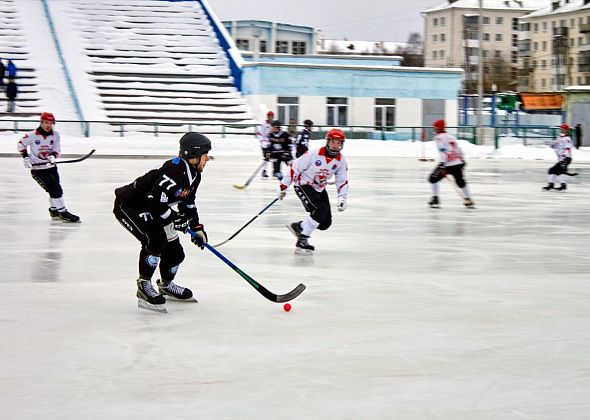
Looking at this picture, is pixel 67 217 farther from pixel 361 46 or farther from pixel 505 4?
pixel 361 46

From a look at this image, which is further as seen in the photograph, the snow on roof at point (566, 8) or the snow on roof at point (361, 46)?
the snow on roof at point (361, 46)

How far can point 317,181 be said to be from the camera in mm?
9211

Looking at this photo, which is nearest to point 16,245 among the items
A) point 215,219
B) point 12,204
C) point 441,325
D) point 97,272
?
point 97,272

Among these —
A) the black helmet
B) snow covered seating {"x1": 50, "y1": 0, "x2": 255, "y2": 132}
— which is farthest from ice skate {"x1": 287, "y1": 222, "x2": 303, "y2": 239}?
snow covered seating {"x1": 50, "y1": 0, "x2": 255, "y2": 132}

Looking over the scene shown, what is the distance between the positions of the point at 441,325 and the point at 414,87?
33.3 m

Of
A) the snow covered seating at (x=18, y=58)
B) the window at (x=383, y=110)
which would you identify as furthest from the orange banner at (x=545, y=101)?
the snow covered seating at (x=18, y=58)

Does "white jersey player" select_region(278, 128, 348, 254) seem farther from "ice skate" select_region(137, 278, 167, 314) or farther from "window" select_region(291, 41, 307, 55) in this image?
"window" select_region(291, 41, 307, 55)

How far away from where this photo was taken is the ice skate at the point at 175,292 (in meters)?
6.52

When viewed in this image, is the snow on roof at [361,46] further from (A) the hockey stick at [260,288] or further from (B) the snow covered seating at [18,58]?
(A) the hockey stick at [260,288]

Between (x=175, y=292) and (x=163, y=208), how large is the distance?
775 mm

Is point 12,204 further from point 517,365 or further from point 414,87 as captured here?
point 414,87

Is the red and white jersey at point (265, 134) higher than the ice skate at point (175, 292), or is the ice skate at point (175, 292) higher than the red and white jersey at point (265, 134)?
the red and white jersey at point (265, 134)

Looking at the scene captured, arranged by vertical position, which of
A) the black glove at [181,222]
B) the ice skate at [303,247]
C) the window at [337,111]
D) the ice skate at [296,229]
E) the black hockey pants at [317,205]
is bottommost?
the ice skate at [303,247]

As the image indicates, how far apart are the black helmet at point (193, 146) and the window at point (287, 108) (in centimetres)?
3052
